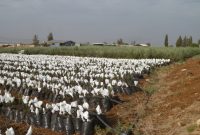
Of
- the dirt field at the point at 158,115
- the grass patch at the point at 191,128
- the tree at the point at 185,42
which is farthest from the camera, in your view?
the tree at the point at 185,42

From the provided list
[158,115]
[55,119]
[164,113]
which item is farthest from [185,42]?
[55,119]

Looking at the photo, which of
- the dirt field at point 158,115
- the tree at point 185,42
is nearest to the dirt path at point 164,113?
the dirt field at point 158,115

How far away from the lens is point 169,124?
21.6ft

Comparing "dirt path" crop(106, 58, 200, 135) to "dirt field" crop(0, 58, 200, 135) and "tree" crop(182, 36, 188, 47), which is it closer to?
"dirt field" crop(0, 58, 200, 135)

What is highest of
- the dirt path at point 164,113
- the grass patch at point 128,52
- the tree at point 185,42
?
the tree at point 185,42

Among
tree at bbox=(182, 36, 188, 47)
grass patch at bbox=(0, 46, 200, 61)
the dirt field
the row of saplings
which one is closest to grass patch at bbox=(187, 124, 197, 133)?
the dirt field

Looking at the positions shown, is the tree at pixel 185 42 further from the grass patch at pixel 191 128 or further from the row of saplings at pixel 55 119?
the grass patch at pixel 191 128

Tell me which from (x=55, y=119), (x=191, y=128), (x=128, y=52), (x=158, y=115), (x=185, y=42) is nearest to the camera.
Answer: (x=191, y=128)

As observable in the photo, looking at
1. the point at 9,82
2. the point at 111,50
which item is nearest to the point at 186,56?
the point at 111,50

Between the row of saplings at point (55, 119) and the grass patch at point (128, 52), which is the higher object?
the grass patch at point (128, 52)

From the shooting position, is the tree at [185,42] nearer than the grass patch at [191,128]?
No

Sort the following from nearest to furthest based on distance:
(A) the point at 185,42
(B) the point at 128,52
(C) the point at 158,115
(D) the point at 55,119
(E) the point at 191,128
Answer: (E) the point at 191,128, (D) the point at 55,119, (C) the point at 158,115, (B) the point at 128,52, (A) the point at 185,42

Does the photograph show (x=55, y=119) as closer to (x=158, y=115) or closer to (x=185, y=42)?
(x=158, y=115)

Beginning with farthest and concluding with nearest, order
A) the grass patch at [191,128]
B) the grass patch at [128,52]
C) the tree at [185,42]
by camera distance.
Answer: the tree at [185,42] < the grass patch at [128,52] < the grass patch at [191,128]
